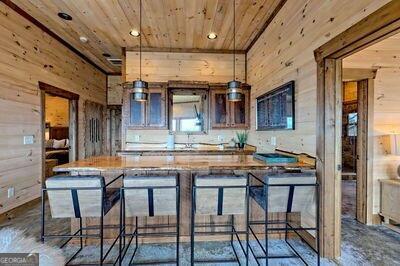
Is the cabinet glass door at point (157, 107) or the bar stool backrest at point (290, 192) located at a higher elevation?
the cabinet glass door at point (157, 107)

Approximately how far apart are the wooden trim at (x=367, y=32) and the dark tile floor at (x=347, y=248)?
2.02 metres

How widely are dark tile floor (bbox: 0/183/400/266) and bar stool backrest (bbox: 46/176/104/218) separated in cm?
58

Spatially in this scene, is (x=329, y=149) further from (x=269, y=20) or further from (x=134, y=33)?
(x=134, y=33)

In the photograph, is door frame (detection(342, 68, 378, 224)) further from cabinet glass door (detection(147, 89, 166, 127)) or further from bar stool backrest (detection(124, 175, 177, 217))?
cabinet glass door (detection(147, 89, 166, 127))

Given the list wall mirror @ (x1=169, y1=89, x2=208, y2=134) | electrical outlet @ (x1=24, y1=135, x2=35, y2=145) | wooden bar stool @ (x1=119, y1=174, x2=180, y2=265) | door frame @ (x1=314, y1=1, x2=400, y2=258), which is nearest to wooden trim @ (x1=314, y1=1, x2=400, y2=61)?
door frame @ (x1=314, y1=1, x2=400, y2=258)

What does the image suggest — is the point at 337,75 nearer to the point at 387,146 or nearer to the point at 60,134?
the point at 387,146

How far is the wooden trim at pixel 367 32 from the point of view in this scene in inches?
63.1

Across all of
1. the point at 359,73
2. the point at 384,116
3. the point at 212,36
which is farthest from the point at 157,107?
the point at 384,116

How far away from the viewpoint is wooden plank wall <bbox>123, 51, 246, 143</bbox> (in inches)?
196

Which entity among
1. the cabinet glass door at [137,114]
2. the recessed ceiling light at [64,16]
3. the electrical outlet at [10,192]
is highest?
the recessed ceiling light at [64,16]

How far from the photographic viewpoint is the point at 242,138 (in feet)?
16.5

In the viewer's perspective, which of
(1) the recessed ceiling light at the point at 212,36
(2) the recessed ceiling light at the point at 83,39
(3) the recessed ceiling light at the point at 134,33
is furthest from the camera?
(2) the recessed ceiling light at the point at 83,39

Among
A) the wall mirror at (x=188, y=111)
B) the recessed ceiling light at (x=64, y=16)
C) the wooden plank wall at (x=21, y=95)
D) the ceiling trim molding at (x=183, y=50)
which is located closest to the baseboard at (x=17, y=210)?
the wooden plank wall at (x=21, y=95)

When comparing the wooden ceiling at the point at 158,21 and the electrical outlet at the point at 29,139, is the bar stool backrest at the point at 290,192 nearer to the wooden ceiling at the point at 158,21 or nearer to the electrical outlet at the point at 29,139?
the wooden ceiling at the point at 158,21
